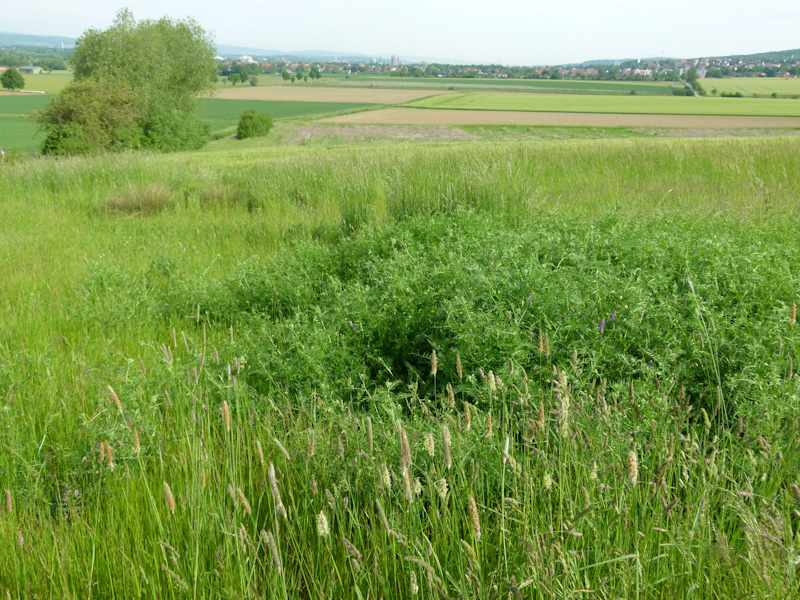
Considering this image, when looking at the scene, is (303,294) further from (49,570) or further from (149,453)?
(49,570)

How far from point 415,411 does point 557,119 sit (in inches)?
2333

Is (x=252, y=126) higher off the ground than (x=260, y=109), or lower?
lower

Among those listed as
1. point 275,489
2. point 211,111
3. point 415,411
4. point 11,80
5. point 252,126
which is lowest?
point 415,411

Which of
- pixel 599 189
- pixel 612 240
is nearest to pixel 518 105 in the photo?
pixel 599 189

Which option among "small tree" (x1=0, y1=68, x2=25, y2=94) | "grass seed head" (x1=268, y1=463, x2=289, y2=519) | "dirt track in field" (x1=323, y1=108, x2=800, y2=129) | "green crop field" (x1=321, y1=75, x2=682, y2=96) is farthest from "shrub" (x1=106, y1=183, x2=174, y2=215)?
"small tree" (x1=0, y1=68, x2=25, y2=94)

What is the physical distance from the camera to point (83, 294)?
5.29 meters

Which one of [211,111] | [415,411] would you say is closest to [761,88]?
[211,111]

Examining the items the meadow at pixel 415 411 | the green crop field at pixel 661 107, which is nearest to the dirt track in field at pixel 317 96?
the green crop field at pixel 661 107

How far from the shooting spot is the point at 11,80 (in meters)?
103

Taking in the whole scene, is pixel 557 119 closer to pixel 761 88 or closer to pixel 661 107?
pixel 661 107

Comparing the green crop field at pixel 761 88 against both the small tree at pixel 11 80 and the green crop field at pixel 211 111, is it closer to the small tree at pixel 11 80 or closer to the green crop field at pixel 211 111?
the green crop field at pixel 211 111

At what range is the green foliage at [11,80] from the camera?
10118cm

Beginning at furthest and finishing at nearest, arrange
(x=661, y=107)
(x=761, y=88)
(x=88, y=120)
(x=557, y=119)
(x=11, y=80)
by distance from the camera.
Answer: (x=11, y=80) → (x=761, y=88) → (x=661, y=107) → (x=557, y=119) → (x=88, y=120)

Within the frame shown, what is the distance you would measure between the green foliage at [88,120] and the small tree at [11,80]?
75870 mm
